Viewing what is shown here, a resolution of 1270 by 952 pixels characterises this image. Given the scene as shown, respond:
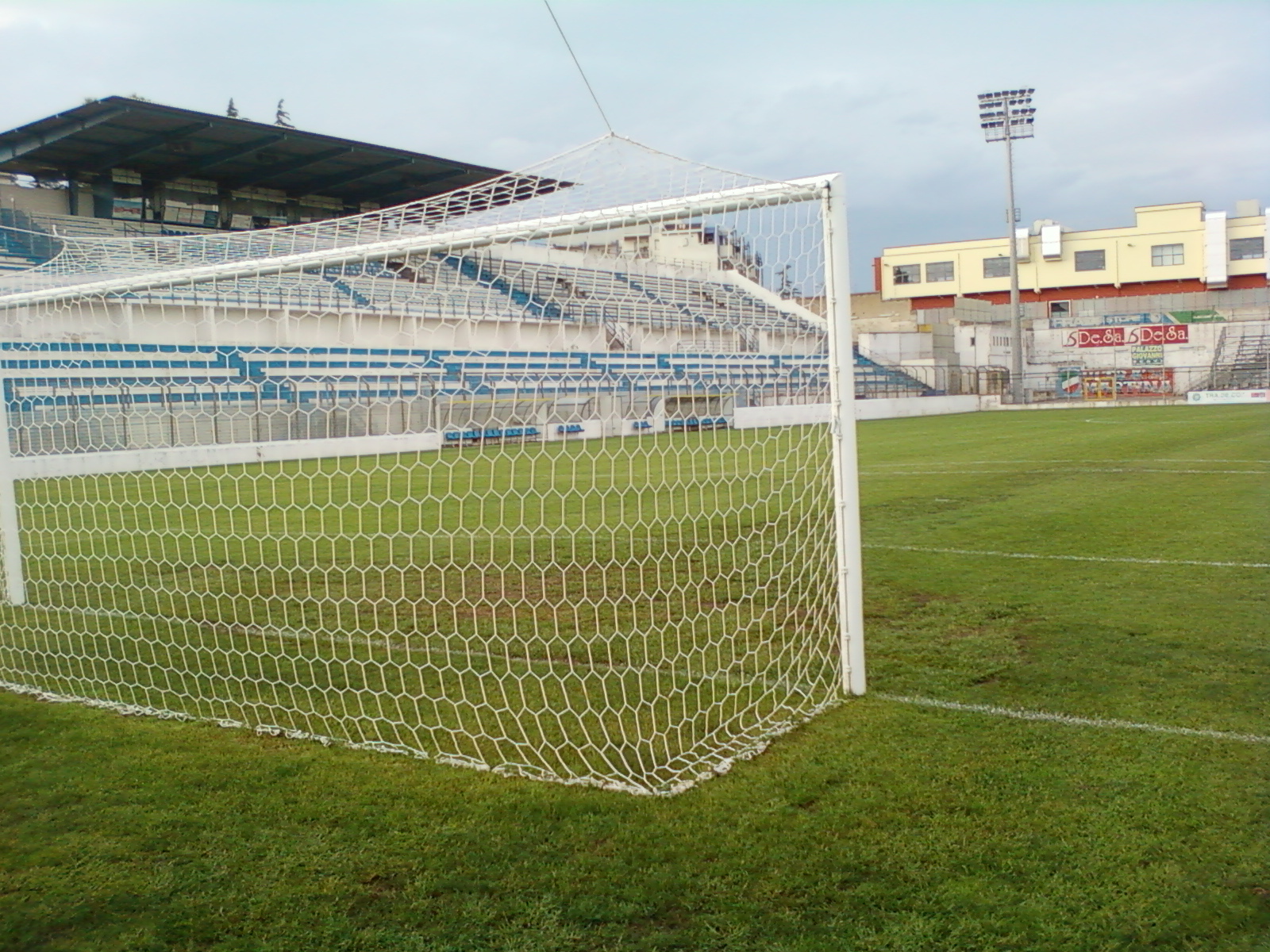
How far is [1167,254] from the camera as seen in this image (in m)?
51.5

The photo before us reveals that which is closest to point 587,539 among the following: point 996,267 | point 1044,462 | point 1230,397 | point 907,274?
point 1044,462

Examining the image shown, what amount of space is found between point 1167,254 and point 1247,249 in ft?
11.6

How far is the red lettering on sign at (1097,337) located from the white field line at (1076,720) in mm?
42816

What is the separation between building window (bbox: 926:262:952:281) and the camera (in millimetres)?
56156

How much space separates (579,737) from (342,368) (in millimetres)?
4953

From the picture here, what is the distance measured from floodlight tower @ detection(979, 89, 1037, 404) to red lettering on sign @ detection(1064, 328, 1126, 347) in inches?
178

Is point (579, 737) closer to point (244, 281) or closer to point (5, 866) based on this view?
point (5, 866)

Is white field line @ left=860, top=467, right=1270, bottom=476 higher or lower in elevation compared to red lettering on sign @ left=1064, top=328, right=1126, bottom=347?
lower

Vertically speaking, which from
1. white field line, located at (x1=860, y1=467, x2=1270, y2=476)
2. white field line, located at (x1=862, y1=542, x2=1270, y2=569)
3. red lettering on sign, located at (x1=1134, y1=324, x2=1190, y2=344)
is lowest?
white field line, located at (x1=862, y1=542, x2=1270, y2=569)

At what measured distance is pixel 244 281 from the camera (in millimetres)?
5184

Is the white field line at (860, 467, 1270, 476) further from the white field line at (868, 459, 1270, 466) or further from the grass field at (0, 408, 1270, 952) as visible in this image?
the grass field at (0, 408, 1270, 952)

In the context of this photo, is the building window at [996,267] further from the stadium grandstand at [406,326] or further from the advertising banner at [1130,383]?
the stadium grandstand at [406,326]

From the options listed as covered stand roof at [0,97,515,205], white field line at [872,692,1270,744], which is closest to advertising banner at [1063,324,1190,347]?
covered stand roof at [0,97,515,205]

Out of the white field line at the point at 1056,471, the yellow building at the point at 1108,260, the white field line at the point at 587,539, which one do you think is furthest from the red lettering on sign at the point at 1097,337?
the white field line at the point at 587,539
